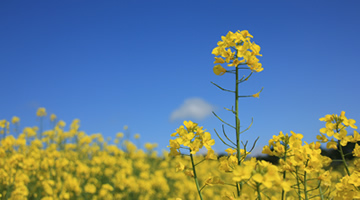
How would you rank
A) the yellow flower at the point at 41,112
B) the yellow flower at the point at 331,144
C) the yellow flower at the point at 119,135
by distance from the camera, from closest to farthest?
the yellow flower at the point at 331,144 → the yellow flower at the point at 41,112 → the yellow flower at the point at 119,135

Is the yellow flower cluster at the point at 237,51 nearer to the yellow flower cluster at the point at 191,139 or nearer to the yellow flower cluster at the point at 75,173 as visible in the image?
the yellow flower cluster at the point at 191,139

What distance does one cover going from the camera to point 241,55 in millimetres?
1846

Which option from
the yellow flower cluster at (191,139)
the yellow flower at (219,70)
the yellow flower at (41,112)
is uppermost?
the yellow flower at (41,112)

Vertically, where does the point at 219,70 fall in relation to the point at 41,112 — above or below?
below

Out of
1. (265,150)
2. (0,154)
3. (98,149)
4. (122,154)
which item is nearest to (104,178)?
(122,154)

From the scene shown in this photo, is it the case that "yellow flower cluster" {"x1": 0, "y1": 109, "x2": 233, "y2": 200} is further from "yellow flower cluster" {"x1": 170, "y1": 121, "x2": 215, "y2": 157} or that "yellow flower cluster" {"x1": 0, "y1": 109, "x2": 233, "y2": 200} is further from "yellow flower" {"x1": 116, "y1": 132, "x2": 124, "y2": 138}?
"yellow flower cluster" {"x1": 170, "y1": 121, "x2": 215, "y2": 157}

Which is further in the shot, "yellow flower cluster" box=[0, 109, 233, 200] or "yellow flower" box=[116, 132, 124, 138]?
"yellow flower" box=[116, 132, 124, 138]

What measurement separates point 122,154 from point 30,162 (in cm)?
447

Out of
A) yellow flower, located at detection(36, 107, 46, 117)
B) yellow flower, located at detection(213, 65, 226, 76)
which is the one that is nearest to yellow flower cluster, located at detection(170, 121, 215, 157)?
Result: yellow flower, located at detection(213, 65, 226, 76)

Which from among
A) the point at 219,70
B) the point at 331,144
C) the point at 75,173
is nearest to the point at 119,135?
the point at 75,173

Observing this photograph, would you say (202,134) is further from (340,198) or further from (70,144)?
(70,144)

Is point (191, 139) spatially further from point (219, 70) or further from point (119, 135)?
point (119, 135)

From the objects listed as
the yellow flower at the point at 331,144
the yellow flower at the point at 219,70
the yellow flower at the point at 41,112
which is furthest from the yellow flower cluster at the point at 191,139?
the yellow flower at the point at 41,112

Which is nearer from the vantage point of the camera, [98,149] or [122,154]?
[122,154]
